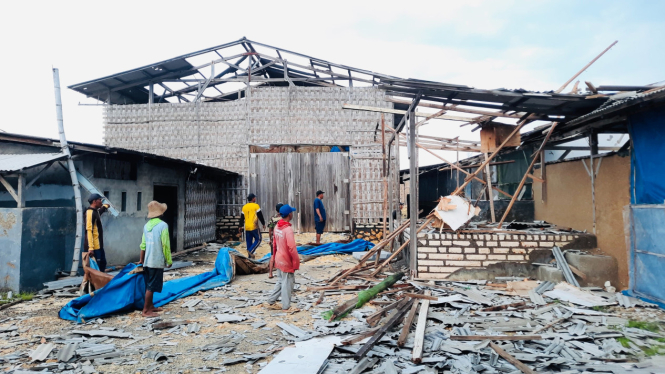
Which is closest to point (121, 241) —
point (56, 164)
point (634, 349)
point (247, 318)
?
point (56, 164)

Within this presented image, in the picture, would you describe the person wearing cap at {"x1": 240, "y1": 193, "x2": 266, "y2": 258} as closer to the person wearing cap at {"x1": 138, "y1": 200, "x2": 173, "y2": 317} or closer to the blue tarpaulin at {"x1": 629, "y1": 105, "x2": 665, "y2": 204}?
the person wearing cap at {"x1": 138, "y1": 200, "x2": 173, "y2": 317}

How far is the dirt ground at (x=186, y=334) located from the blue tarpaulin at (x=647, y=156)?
202 inches

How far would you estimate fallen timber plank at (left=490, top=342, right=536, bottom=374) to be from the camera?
3.77m

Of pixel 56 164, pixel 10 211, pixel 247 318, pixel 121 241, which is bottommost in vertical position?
pixel 247 318

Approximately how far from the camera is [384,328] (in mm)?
4793

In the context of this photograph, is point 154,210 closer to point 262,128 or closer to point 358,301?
point 358,301

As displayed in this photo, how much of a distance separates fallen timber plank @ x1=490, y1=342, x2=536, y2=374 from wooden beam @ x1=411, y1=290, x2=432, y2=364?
768 millimetres

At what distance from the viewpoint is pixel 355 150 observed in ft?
47.4

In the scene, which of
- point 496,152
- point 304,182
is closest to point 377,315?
point 496,152

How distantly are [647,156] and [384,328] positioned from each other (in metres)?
4.95

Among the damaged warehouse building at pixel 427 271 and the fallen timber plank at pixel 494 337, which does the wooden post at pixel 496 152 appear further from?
the fallen timber plank at pixel 494 337

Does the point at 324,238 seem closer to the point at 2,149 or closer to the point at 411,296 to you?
the point at 411,296

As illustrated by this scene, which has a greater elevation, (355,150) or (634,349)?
(355,150)

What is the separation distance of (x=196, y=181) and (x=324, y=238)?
4.84m
